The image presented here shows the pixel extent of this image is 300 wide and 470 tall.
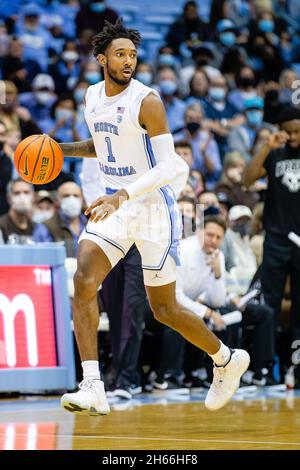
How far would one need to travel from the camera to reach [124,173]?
673 centimetres

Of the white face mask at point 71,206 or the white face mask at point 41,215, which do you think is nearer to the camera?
the white face mask at point 71,206

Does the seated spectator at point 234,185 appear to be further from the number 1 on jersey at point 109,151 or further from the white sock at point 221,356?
the number 1 on jersey at point 109,151

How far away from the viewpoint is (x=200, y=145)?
1430 cm

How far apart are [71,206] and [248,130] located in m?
6.05

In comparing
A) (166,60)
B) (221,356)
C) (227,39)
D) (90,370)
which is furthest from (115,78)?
(227,39)

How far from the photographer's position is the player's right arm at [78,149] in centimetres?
697

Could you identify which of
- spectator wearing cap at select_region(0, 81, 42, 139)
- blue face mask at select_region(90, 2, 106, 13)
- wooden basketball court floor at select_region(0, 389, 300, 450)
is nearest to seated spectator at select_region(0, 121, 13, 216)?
spectator wearing cap at select_region(0, 81, 42, 139)

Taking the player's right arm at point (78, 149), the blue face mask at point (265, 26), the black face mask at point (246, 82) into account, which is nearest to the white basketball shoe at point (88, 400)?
the player's right arm at point (78, 149)

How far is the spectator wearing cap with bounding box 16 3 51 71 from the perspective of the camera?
15.1m

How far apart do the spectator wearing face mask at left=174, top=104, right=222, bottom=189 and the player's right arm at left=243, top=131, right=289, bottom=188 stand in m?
3.83

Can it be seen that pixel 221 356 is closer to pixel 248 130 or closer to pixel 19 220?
pixel 19 220

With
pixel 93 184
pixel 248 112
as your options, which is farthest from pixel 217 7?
pixel 93 184

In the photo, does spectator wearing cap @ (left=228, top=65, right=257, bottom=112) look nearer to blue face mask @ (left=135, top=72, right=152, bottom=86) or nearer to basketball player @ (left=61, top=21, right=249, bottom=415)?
blue face mask @ (left=135, top=72, right=152, bottom=86)
